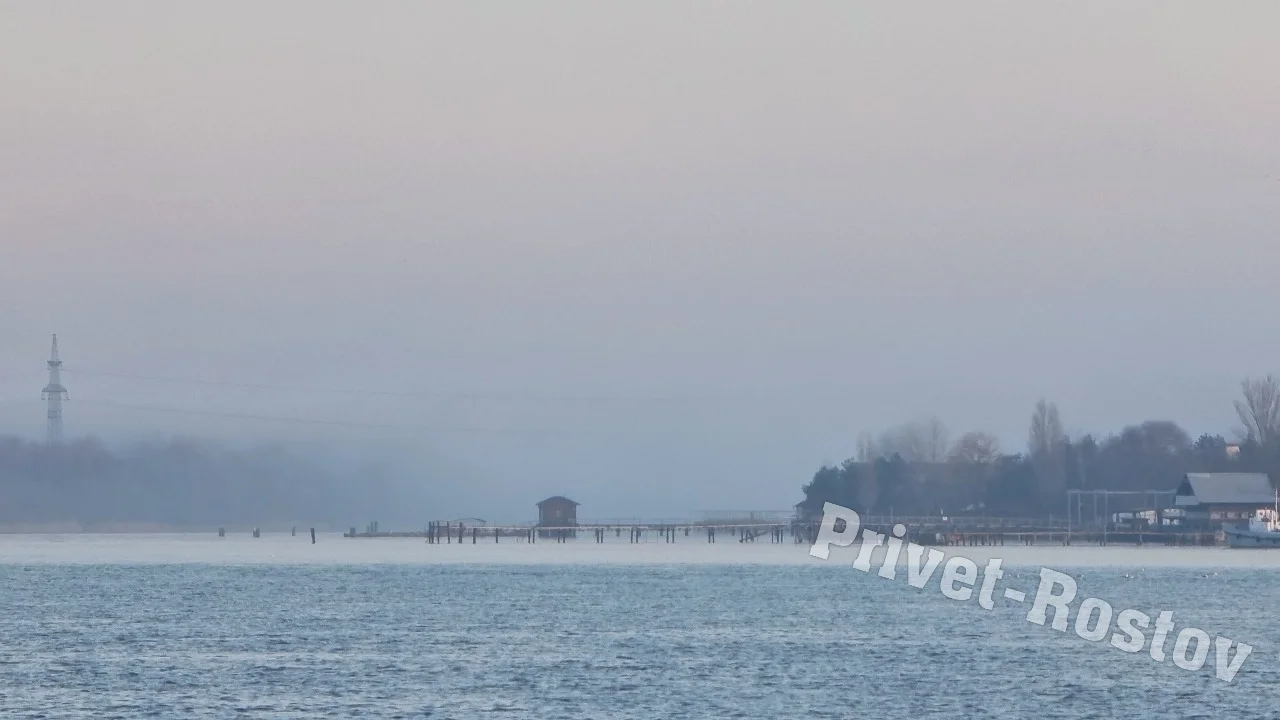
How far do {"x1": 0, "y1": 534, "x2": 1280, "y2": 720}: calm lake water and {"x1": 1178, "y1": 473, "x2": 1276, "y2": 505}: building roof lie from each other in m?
77.4

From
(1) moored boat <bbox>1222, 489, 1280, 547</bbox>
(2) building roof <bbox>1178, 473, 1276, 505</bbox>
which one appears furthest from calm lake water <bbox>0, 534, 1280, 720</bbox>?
(2) building roof <bbox>1178, 473, 1276, 505</bbox>

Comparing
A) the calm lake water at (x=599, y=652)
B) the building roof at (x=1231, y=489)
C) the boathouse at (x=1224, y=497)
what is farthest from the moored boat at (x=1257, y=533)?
the calm lake water at (x=599, y=652)

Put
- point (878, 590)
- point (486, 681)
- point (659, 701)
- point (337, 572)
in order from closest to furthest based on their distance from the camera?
point (659, 701), point (486, 681), point (878, 590), point (337, 572)

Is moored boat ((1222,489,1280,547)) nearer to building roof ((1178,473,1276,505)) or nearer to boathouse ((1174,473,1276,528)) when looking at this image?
boathouse ((1174,473,1276,528))

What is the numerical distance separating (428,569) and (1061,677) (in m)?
97.1

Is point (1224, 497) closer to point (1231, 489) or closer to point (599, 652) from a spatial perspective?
point (1231, 489)

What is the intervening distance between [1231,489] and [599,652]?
14947cm

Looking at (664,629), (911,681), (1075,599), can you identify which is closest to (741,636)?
(664,629)

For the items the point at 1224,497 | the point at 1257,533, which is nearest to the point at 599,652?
the point at 1257,533

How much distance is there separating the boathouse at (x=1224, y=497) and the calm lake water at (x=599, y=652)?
77539 millimetres

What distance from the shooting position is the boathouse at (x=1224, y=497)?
632 feet

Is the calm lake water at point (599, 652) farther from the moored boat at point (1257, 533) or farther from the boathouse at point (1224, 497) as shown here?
the boathouse at point (1224, 497)

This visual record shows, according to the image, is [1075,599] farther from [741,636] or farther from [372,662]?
[372,662]

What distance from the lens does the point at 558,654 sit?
6103 cm
